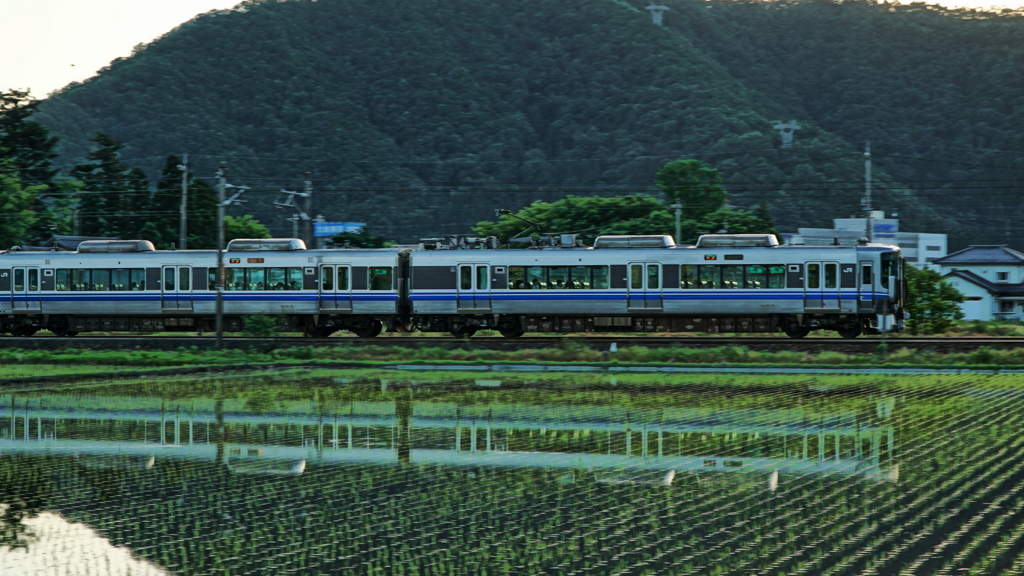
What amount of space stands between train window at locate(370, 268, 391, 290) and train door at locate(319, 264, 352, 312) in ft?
2.92

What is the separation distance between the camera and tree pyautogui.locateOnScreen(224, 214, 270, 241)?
3551 inches

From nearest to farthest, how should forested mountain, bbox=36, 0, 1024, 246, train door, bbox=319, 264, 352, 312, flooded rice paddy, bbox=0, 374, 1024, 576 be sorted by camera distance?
1. flooded rice paddy, bbox=0, 374, 1024, 576
2. train door, bbox=319, 264, 352, 312
3. forested mountain, bbox=36, 0, 1024, 246

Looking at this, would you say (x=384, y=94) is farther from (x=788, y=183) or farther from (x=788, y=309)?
(x=788, y=309)

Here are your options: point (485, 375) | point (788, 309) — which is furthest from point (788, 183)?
point (485, 375)

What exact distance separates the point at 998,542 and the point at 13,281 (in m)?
40.7

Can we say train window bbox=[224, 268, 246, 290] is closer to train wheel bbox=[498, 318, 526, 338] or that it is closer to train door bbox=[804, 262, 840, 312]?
train wheel bbox=[498, 318, 526, 338]

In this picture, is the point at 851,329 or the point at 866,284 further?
the point at 851,329

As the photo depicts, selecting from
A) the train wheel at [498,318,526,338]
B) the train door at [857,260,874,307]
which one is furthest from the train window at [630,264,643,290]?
the train door at [857,260,874,307]

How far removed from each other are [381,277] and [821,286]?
49.3 ft

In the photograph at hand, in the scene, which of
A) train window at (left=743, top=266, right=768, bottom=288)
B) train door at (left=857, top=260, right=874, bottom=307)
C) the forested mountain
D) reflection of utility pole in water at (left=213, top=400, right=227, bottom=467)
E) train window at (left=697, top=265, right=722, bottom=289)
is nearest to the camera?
reflection of utility pole in water at (left=213, top=400, right=227, bottom=467)

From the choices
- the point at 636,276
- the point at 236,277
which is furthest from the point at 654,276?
the point at 236,277

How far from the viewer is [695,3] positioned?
157 metres

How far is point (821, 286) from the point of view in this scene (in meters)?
35.4

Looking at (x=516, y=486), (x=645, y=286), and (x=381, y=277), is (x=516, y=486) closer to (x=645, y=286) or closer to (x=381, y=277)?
(x=645, y=286)
